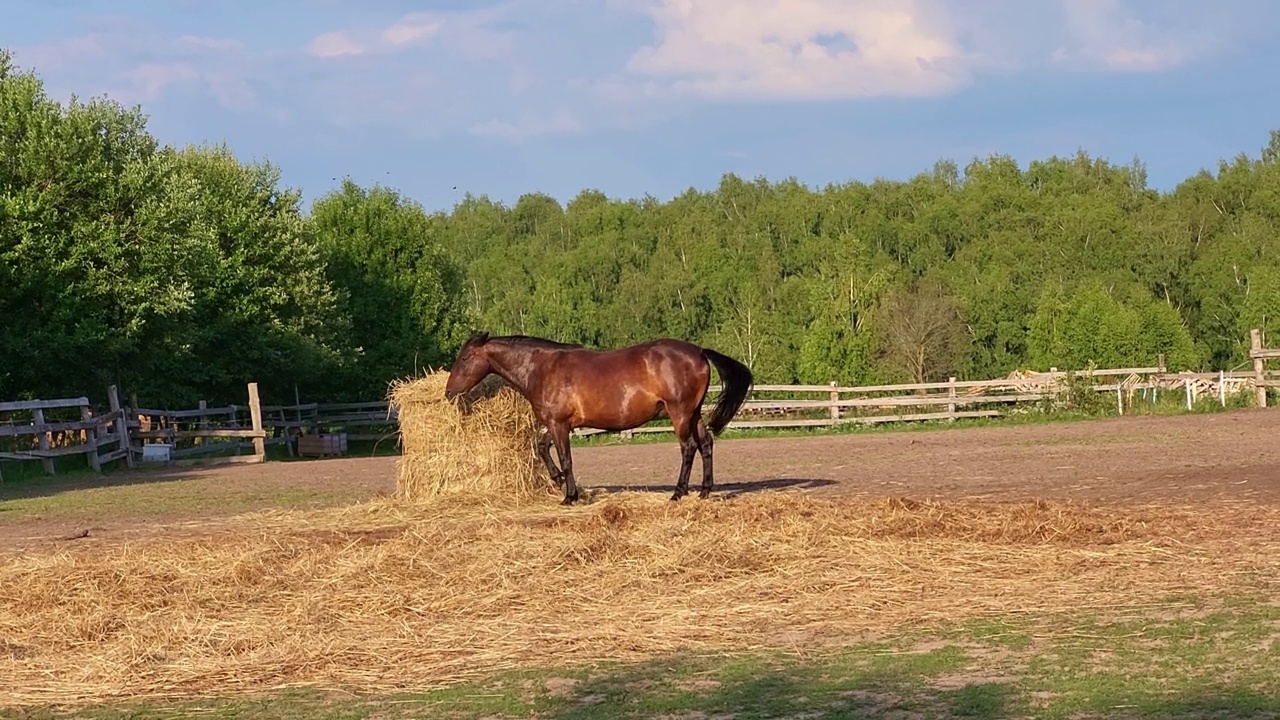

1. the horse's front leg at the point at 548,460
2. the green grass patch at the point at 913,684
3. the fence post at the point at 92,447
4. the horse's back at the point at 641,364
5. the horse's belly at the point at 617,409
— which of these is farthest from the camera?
the fence post at the point at 92,447

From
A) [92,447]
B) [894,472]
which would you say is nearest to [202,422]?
[92,447]

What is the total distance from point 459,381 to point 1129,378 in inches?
928

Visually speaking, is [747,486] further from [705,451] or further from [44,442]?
[44,442]

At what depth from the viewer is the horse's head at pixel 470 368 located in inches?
521

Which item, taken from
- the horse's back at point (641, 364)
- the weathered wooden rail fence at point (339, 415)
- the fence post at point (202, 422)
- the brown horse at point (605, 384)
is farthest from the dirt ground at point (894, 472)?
the fence post at point (202, 422)

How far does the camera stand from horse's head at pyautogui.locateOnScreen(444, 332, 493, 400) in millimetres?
13227

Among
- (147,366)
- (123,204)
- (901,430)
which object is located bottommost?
(901,430)

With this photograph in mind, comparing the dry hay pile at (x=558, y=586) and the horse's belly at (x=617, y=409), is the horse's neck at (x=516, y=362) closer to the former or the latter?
the horse's belly at (x=617, y=409)

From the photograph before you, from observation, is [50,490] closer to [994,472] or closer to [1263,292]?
[994,472]

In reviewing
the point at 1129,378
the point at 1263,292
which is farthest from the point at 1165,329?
the point at 1129,378

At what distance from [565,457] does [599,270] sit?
6791cm

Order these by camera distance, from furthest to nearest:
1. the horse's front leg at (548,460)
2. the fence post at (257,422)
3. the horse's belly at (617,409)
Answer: the fence post at (257,422) < the horse's front leg at (548,460) < the horse's belly at (617,409)

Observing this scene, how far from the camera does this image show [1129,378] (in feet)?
107

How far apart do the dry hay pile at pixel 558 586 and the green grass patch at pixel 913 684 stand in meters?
0.34
